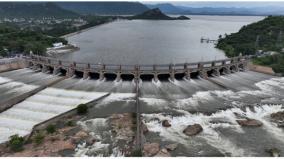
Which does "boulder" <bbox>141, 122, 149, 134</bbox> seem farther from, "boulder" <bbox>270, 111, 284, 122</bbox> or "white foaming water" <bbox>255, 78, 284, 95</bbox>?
"white foaming water" <bbox>255, 78, 284, 95</bbox>

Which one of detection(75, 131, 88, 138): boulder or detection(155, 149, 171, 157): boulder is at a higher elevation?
detection(75, 131, 88, 138): boulder

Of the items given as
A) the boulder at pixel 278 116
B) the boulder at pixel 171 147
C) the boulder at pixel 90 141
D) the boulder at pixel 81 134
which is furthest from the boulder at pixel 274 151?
the boulder at pixel 81 134

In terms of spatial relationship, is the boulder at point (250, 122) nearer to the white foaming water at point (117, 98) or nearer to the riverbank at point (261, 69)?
the white foaming water at point (117, 98)

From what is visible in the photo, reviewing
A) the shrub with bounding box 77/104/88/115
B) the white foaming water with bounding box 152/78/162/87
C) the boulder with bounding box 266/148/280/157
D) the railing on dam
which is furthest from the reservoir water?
the railing on dam

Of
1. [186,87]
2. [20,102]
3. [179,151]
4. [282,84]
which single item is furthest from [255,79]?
[20,102]

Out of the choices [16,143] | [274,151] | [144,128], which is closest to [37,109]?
[16,143]

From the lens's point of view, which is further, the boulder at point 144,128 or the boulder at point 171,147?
the boulder at point 144,128
